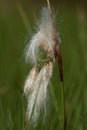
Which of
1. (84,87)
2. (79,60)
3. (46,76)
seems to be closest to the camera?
(46,76)

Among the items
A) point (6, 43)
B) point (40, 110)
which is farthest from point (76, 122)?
point (6, 43)

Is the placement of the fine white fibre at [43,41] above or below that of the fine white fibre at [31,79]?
above

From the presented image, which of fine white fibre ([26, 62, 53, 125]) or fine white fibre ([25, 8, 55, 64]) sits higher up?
fine white fibre ([25, 8, 55, 64])

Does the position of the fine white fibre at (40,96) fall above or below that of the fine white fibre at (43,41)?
below

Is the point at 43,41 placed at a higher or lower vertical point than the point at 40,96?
higher

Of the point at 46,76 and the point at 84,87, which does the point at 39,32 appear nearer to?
the point at 46,76
